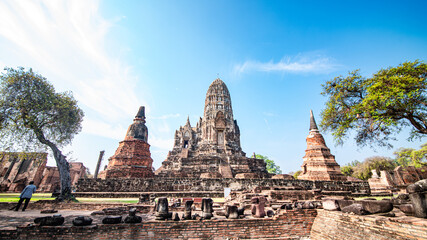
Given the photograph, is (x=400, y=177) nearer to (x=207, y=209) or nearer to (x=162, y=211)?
(x=207, y=209)

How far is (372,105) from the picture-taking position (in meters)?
9.16

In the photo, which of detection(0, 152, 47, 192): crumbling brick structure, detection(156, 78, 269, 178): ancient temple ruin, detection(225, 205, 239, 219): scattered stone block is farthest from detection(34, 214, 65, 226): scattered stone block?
detection(0, 152, 47, 192): crumbling brick structure

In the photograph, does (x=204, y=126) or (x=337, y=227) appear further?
(x=204, y=126)

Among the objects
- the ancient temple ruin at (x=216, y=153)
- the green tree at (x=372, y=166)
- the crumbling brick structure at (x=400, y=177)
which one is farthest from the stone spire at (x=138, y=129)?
the green tree at (x=372, y=166)

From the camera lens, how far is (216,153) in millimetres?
23125

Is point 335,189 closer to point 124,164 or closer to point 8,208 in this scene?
point 124,164

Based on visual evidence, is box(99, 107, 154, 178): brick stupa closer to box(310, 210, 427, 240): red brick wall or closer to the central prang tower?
the central prang tower

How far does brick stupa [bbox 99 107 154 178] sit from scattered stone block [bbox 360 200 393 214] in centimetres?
1578

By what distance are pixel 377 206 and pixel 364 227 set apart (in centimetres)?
73

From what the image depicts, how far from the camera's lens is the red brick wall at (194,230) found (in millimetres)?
4809

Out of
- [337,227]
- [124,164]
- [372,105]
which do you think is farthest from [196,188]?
[372,105]

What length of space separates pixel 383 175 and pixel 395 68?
1721cm

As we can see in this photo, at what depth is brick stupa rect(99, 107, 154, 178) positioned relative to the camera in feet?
53.4

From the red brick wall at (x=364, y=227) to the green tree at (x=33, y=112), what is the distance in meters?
12.7
